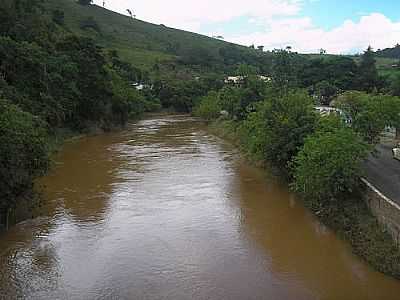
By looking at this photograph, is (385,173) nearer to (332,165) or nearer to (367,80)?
(332,165)

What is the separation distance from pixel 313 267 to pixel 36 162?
11.6 metres

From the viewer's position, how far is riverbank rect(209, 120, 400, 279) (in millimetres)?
15714

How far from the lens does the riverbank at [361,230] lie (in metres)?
15.7

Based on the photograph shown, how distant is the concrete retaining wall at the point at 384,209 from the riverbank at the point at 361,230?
0.24 meters

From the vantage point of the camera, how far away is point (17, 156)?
18359 millimetres

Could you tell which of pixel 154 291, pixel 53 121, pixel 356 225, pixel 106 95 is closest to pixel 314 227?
pixel 356 225

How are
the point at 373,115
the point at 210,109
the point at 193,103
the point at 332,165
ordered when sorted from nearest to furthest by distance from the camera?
the point at 332,165
the point at 373,115
the point at 210,109
the point at 193,103

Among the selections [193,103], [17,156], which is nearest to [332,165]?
[17,156]

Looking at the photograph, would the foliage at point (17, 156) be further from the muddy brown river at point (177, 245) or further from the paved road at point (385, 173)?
the paved road at point (385, 173)

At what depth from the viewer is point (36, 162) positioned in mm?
20203

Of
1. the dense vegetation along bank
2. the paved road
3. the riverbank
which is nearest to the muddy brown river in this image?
the riverbank

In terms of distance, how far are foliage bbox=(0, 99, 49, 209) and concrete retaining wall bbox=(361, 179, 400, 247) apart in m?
13.1

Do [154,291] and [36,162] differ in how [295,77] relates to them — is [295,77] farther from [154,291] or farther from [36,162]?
[154,291]

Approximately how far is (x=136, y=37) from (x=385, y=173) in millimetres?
117864
